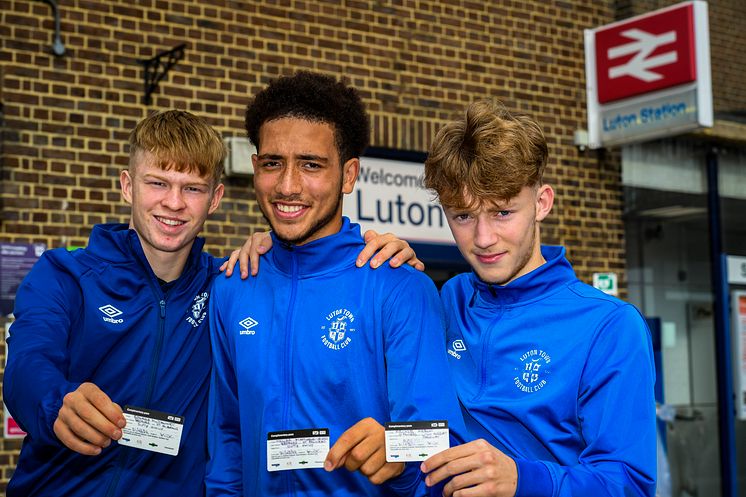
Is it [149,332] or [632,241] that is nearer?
[149,332]

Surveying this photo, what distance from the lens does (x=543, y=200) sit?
9.03 ft

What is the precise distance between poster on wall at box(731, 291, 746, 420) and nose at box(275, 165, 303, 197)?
25.7ft

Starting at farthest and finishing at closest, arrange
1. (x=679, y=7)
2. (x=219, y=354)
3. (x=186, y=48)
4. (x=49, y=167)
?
1. (x=679, y=7)
2. (x=186, y=48)
3. (x=49, y=167)
4. (x=219, y=354)

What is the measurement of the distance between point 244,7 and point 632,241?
4.34m

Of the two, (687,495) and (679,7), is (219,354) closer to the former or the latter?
(679,7)

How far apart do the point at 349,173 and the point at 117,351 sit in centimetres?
86

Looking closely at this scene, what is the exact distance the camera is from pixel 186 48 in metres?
7.12

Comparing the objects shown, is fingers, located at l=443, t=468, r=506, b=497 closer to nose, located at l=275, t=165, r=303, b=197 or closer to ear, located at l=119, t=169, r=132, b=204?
nose, located at l=275, t=165, r=303, b=197

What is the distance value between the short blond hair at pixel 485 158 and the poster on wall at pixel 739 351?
296 inches

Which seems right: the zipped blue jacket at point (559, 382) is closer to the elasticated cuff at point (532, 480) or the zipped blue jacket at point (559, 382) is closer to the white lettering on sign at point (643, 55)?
the elasticated cuff at point (532, 480)

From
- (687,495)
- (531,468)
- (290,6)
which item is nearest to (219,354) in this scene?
(531,468)

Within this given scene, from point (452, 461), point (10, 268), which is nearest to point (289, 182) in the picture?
point (452, 461)

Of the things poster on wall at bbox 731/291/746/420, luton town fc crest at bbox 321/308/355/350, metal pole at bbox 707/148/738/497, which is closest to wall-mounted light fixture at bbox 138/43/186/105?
luton town fc crest at bbox 321/308/355/350

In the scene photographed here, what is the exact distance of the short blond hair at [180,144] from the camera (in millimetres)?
3070
